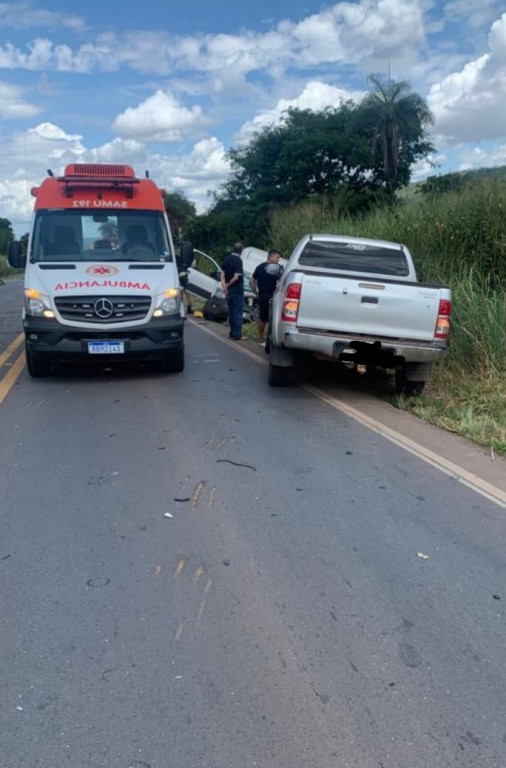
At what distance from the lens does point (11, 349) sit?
1248cm

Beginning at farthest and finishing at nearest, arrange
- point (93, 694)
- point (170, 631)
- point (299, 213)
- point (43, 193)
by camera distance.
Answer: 1. point (299, 213)
2. point (43, 193)
3. point (170, 631)
4. point (93, 694)

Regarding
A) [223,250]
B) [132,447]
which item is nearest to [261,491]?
[132,447]

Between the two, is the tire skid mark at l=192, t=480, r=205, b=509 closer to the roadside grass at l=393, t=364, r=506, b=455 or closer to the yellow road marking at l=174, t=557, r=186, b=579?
the yellow road marking at l=174, t=557, r=186, b=579

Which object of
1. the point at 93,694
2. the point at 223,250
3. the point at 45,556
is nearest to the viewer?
the point at 93,694

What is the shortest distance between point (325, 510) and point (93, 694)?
2.33 metres

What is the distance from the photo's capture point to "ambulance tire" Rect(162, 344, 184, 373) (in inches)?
382

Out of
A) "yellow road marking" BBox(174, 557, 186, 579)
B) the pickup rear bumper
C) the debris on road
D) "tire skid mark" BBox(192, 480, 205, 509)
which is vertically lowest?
the debris on road

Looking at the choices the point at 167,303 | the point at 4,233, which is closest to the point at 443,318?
the point at 167,303

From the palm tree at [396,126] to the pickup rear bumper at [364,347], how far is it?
83.2 feet

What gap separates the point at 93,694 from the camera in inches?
116

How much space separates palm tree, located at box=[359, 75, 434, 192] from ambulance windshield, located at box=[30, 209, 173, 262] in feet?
77.6

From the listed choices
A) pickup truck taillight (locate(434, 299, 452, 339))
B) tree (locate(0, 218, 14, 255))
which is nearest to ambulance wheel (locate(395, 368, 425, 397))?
pickup truck taillight (locate(434, 299, 452, 339))

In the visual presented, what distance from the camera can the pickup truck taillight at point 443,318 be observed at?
773 cm

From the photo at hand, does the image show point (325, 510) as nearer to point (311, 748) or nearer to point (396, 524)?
point (396, 524)
